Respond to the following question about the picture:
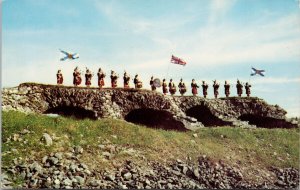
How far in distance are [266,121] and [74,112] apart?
11.0 meters

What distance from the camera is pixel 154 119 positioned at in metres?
22.0

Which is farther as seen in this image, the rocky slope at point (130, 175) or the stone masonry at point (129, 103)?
the stone masonry at point (129, 103)

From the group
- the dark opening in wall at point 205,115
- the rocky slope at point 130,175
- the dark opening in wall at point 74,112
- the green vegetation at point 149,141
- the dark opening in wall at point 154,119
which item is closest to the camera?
the rocky slope at point 130,175

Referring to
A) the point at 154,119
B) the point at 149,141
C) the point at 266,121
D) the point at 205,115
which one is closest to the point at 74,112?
the point at 154,119

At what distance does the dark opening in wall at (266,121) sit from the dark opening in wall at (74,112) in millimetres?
9150

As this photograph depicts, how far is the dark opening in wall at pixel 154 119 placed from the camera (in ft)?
69.4

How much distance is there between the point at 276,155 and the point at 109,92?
7.60 m

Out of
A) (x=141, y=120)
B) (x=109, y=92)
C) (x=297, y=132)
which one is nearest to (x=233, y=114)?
(x=297, y=132)

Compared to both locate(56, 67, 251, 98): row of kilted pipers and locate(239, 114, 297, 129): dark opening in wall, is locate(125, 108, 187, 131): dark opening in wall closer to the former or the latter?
locate(56, 67, 251, 98): row of kilted pipers

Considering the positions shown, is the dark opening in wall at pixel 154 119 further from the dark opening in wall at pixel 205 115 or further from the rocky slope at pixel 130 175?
the rocky slope at pixel 130 175

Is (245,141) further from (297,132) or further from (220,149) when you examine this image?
(297,132)

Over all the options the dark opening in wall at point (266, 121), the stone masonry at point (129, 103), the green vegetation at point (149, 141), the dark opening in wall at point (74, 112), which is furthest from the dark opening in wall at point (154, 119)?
the dark opening in wall at point (266, 121)

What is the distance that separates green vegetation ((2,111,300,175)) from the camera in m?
15.0

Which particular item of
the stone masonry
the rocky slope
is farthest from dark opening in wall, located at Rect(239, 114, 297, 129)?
the rocky slope
